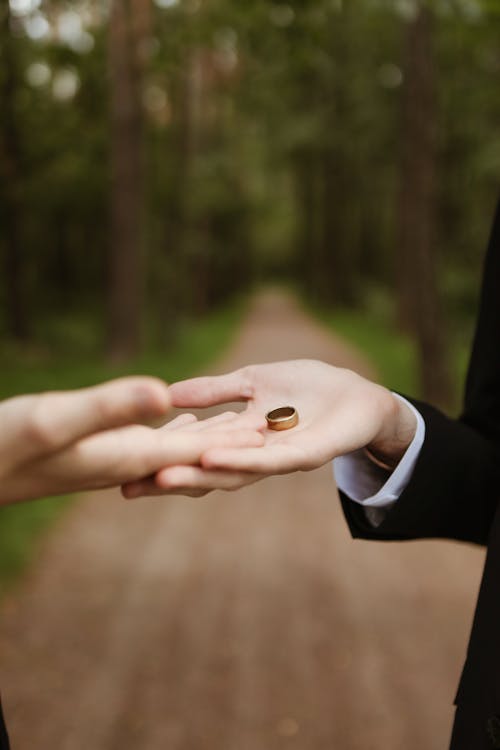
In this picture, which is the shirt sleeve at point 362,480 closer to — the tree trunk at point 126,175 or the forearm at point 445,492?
the forearm at point 445,492

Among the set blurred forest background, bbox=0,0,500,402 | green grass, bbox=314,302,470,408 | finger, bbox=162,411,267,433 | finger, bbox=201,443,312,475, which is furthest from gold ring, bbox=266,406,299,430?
green grass, bbox=314,302,470,408

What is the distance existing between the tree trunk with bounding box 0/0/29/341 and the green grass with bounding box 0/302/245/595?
62.8 inches

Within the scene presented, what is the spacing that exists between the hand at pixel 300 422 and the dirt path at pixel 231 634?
227 centimetres

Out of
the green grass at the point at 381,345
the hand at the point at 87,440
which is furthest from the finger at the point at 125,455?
the green grass at the point at 381,345

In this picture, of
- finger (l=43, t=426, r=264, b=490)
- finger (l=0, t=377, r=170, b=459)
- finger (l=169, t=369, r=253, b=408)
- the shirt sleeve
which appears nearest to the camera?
finger (l=0, t=377, r=170, b=459)

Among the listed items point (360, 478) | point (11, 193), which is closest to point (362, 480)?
point (360, 478)

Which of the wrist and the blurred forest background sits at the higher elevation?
the wrist

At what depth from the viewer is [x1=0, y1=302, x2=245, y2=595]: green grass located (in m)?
5.45

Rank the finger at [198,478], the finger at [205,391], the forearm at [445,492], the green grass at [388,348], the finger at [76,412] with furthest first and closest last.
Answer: the green grass at [388,348]
the forearm at [445,492]
the finger at [205,391]
the finger at [198,478]
the finger at [76,412]

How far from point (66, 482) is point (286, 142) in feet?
76.0

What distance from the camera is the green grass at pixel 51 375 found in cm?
545

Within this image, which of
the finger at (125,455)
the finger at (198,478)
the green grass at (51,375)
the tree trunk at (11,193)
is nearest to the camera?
the finger at (125,455)

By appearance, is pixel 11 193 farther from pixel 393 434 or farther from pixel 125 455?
pixel 125 455

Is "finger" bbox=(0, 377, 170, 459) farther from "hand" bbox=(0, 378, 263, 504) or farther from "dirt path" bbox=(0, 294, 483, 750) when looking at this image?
"dirt path" bbox=(0, 294, 483, 750)
